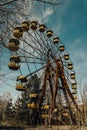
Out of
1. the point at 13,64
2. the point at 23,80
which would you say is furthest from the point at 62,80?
the point at 13,64

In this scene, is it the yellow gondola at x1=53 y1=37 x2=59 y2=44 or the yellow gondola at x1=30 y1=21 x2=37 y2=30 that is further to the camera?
the yellow gondola at x1=53 y1=37 x2=59 y2=44

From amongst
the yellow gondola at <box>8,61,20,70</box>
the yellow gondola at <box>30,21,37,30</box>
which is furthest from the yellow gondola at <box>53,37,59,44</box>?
the yellow gondola at <box>8,61,20,70</box>

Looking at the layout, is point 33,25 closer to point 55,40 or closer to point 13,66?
point 55,40

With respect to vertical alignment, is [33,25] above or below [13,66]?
above

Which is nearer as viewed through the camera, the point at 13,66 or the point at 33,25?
the point at 13,66

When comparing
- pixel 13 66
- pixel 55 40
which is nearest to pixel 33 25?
pixel 55 40

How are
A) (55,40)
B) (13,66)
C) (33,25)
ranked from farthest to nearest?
(55,40)
(33,25)
(13,66)

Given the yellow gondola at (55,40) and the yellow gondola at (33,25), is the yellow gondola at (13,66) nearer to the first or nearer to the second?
the yellow gondola at (33,25)

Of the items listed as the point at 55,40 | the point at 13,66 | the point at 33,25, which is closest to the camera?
the point at 13,66

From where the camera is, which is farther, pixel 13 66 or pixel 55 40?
pixel 55 40

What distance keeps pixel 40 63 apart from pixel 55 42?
9.66 ft

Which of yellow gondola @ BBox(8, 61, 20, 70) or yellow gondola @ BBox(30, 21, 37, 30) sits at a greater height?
yellow gondola @ BBox(30, 21, 37, 30)

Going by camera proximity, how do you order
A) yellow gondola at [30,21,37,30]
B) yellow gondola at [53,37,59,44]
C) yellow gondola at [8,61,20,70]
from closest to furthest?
1. yellow gondola at [8,61,20,70]
2. yellow gondola at [30,21,37,30]
3. yellow gondola at [53,37,59,44]

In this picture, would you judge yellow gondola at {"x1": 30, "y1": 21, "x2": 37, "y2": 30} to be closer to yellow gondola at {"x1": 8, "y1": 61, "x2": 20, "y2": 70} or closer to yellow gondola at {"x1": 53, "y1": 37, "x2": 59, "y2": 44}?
yellow gondola at {"x1": 53, "y1": 37, "x2": 59, "y2": 44}
